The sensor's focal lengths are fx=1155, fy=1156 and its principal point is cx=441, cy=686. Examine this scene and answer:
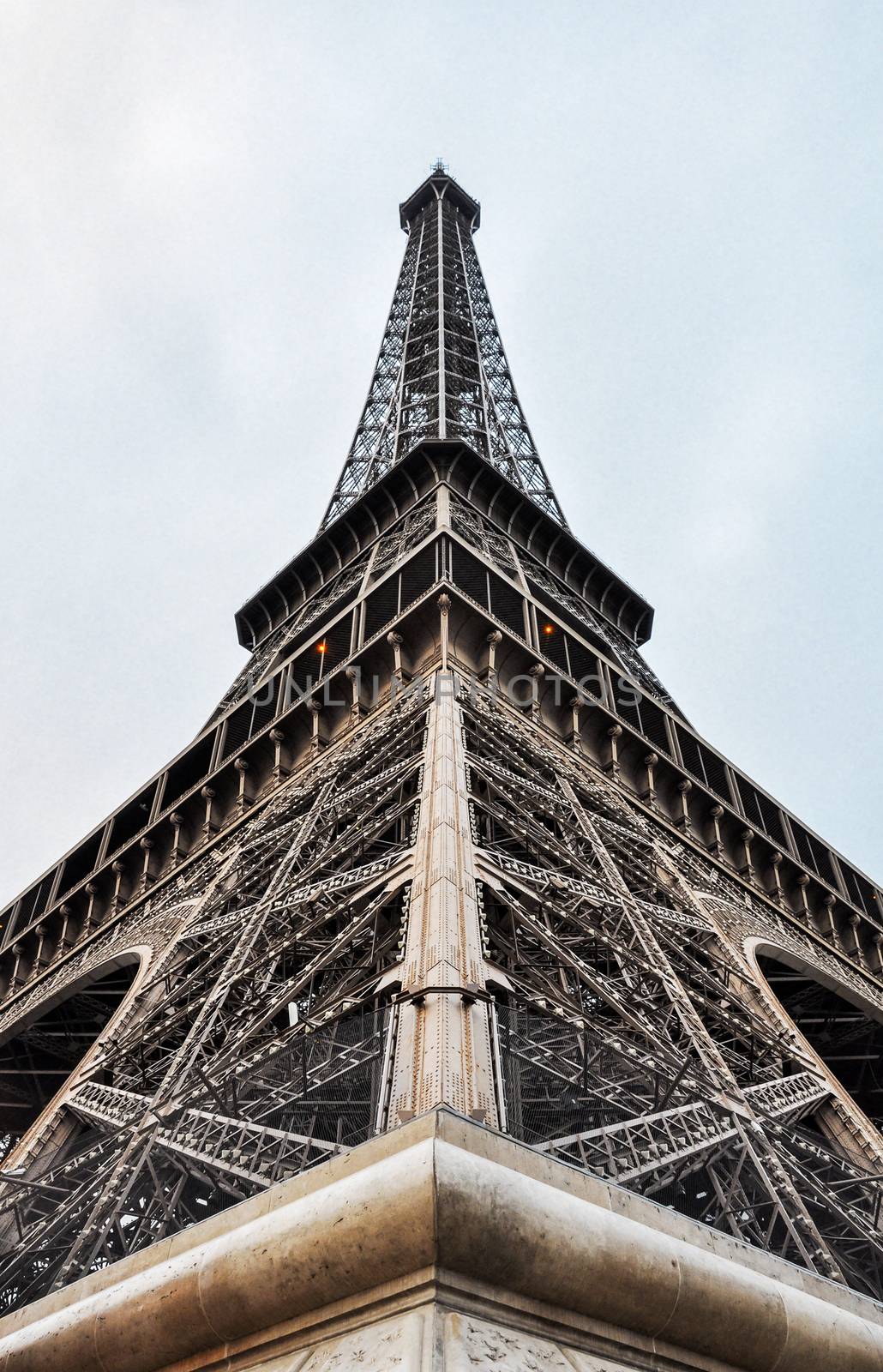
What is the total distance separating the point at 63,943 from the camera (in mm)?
31438

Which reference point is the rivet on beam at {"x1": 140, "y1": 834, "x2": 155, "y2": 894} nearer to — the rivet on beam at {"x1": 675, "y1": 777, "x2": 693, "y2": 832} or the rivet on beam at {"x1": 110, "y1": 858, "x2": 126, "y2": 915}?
the rivet on beam at {"x1": 110, "y1": 858, "x2": 126, "y2": 915}

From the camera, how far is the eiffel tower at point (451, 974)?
8.22 m

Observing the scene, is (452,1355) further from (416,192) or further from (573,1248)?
(416,192)

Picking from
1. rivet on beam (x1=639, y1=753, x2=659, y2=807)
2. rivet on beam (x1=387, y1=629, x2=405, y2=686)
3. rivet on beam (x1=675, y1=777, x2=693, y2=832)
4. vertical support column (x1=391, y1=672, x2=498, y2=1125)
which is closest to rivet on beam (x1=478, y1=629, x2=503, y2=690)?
rivet on beam (x1=387, y1=629, x2=405, y2=686)

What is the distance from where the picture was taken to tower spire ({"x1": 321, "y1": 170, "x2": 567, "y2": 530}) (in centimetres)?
5350

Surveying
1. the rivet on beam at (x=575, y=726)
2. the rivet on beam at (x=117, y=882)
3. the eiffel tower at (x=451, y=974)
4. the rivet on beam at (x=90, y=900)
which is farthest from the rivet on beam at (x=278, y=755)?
the rivet on beam at (x=90, y=900)

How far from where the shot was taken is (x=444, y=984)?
931cm

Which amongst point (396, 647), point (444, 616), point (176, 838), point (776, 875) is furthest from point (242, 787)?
point (776, 875)

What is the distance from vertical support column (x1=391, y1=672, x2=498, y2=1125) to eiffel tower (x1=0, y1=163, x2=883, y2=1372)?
0.12ft

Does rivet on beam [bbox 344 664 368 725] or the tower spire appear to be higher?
the tower spire

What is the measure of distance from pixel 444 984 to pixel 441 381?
165ft

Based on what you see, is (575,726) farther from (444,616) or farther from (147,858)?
(147,858)

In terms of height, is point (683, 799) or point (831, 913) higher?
point (683, 799)

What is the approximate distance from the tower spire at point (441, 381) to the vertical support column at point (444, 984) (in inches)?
1292
